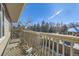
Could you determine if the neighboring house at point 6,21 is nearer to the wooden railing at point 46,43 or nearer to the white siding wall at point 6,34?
the white siding wall at point 6,34

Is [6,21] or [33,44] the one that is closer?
[33,44]

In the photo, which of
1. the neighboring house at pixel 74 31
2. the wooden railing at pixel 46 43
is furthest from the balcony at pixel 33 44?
the neighboring house at pixel 74 31

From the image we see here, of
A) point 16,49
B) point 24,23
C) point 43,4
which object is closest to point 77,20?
point 43,4

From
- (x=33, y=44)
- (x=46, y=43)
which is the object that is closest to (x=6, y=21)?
(x=33, y=44)

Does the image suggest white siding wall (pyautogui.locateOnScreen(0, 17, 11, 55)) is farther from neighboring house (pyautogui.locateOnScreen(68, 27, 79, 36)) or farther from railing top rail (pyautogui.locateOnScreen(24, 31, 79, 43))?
neighboring house (pyautogui.locateOnScreen(68, 27, 79, 36))

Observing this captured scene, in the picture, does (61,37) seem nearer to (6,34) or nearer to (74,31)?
(74,31)

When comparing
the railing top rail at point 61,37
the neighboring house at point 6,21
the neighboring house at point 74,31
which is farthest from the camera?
the neighboring house at point 6,21

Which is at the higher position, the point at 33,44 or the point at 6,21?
the point at 6,21

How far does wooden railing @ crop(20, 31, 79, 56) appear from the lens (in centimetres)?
306

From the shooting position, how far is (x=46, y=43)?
3.22 metres

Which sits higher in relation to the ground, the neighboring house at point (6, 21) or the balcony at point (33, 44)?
the neighboring house at point (6, 21)

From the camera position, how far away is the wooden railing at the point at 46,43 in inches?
121

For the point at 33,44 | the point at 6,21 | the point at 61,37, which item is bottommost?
the point at 33,44

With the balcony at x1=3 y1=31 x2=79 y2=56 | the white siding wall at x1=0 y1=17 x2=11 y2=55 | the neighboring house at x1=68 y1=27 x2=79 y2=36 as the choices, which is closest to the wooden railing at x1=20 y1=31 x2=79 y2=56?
the balcony at x1=3 y1=31 x2=79 y2=56
